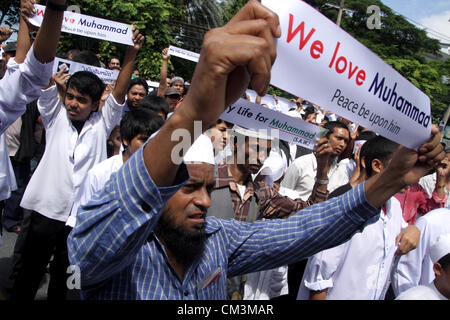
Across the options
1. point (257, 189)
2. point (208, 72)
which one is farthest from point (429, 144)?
point (257, 189)

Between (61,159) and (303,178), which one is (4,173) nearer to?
(61,159)

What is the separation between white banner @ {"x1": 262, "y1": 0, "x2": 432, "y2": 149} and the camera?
1.00 meters

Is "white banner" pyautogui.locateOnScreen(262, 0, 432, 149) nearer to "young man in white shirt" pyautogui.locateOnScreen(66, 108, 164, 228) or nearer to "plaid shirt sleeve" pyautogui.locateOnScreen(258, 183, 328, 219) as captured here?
"plaid shirt sleeve" pyautogui.locateOnScreen(258, 183, 328, 219)

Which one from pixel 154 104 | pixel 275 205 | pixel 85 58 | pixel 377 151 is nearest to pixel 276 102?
pixel 85 58

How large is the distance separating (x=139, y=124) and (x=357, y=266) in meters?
1.84

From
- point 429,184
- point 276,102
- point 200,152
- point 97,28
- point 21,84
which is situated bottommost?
point 200,152

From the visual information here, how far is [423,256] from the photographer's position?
10.1 feet

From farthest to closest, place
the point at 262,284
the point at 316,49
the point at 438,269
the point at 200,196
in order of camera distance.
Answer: the point at 262,284
the point at 438,269
the point at 200,196
the point at 316,49

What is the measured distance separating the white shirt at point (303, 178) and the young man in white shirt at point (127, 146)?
1960mm

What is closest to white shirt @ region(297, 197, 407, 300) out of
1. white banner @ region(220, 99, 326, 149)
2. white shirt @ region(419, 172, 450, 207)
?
white banner @ region(220, 99, 326, 149)

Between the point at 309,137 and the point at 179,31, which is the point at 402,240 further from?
the point at 179,31

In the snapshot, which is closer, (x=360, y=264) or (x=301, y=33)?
(x=301, y=33)

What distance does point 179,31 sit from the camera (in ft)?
84.7

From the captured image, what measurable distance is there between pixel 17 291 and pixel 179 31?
24428 mm
